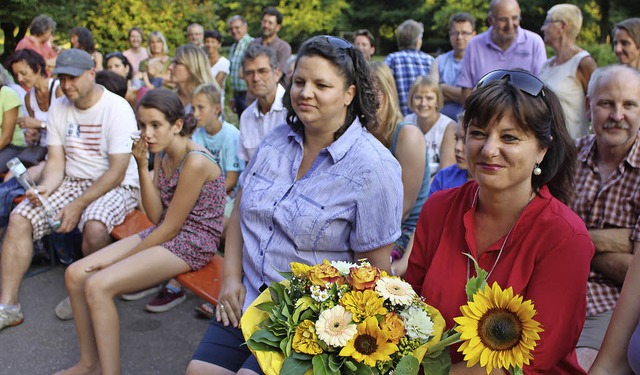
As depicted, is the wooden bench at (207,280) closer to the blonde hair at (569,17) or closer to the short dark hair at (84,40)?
the blonde hair at (569,17)

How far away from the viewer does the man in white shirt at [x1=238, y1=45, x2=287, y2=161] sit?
5.24 m

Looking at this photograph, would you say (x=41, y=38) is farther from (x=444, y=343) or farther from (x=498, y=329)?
(x=498, y=329)

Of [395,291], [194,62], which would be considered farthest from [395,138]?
[194,62]

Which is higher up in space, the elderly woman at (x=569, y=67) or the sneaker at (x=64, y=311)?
the elderly woman at (x=569, y=67)

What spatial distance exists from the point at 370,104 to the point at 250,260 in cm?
95

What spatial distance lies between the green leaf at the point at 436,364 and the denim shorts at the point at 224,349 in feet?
3.33

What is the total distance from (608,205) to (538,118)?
117cm

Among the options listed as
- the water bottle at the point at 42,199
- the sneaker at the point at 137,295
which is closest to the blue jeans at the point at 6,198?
the water bottle at the point at 42,199

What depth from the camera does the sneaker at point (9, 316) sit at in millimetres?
4434

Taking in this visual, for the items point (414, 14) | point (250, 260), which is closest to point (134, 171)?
point (250, 260)

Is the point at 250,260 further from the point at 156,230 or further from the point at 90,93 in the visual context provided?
the point at 90,93

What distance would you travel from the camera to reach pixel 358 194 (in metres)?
2.56

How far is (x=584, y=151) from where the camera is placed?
3139 mm

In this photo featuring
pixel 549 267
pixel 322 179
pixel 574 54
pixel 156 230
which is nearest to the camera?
pixel 549 267
